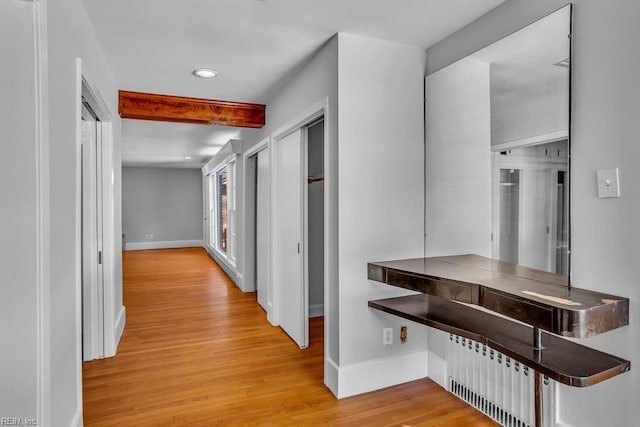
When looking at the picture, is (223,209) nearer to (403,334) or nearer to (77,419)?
(403,334)

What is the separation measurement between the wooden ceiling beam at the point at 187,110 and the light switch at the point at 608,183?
131 inches

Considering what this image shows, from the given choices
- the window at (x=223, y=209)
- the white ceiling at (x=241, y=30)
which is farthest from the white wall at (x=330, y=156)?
the window at (x=223, y=209)

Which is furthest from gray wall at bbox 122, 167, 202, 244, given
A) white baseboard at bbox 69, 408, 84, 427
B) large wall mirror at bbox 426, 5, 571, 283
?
large wall mirror at bbox 426, 5, 571, 283

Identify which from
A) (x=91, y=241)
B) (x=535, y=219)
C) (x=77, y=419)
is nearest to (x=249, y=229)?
(x=91, y=241)

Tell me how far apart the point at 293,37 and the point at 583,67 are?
1669 mm

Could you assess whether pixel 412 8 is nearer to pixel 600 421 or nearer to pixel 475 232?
pixel 475 232

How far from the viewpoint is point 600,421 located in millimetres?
1686

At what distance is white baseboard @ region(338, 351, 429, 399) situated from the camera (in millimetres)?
2504

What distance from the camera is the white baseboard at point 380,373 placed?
8.21 feet

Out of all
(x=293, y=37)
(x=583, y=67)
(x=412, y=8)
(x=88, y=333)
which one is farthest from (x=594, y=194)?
(x=88, y=333)

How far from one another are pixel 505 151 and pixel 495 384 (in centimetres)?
134

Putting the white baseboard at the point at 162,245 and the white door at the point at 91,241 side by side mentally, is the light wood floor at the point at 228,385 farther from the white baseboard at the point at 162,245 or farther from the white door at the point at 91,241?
the white baseboard at the point at 162,245

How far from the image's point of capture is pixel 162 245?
1108cm

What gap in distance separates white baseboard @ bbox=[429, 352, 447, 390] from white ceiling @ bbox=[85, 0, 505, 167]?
222 centimetres
